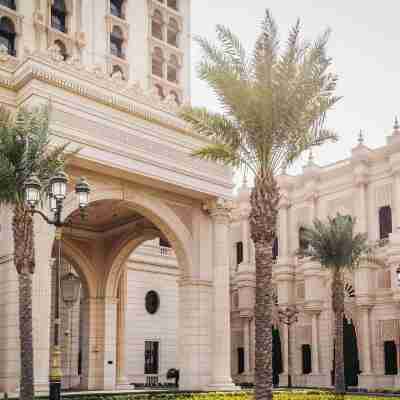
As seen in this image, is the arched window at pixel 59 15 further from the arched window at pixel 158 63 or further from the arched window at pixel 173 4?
the arched window at pixel 173 4

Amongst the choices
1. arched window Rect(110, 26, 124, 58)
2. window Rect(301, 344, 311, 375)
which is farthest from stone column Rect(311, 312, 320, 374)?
arched window Rect(110, 26, 124, 58)

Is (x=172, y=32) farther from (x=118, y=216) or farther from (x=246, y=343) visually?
(x=246, y=343)

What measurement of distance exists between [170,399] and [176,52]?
79.6ft

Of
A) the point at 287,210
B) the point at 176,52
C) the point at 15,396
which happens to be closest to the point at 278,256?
the point at 287,210

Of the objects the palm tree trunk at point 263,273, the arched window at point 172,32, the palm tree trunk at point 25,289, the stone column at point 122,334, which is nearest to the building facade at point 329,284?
the stone column at point 122,334

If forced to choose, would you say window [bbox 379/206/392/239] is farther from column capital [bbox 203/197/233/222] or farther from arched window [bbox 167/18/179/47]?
arched window [bbox 167/18/179/47]

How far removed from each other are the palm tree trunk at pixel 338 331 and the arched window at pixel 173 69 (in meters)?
16.9

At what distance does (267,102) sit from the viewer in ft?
54.5

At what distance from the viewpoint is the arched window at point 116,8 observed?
119 feet

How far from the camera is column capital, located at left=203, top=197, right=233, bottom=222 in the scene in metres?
24.2

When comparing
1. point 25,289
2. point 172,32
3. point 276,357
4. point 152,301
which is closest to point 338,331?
point 152,301

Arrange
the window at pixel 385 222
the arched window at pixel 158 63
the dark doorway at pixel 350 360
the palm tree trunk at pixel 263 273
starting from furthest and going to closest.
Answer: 1. the arched window at pixel 158 63
2. the window at pixel 385 222
3. the dark doorway at pixel 350 360
4. the palm tree trunk at pixel 263 273

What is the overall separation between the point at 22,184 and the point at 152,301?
19.9 m

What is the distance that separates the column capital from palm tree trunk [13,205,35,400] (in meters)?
9.81
